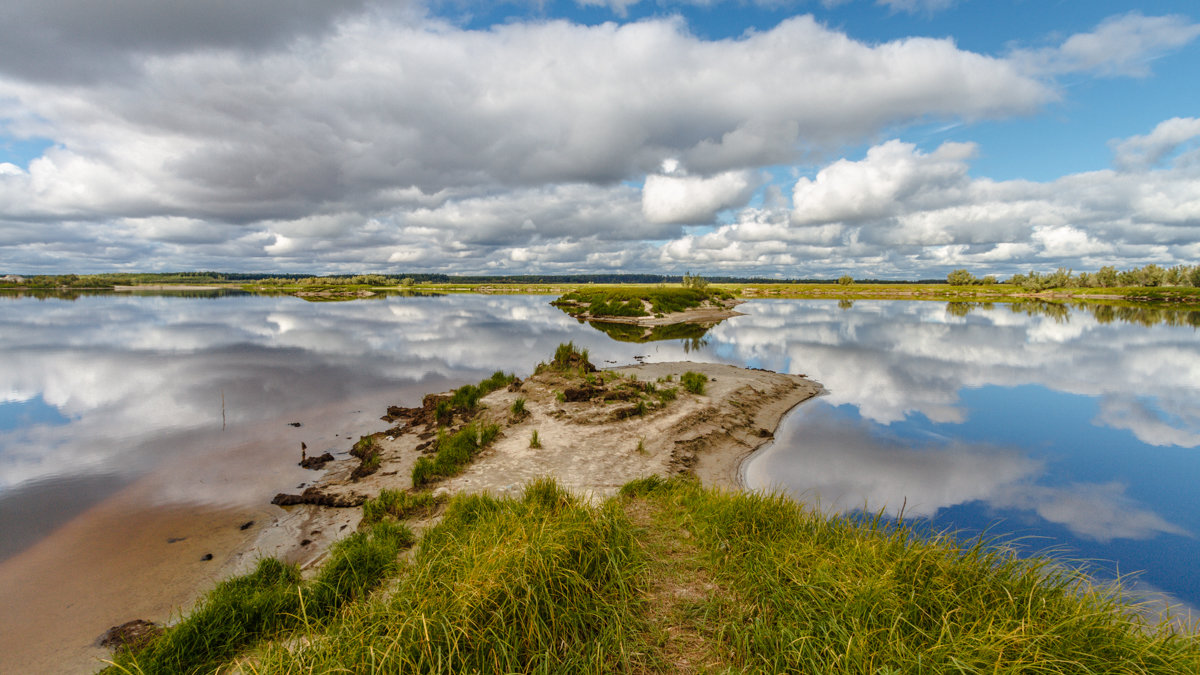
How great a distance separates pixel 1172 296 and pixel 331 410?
185 m

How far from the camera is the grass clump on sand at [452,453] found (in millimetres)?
→ 12531

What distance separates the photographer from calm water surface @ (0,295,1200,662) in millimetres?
12062

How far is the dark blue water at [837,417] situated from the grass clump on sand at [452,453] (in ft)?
14.6

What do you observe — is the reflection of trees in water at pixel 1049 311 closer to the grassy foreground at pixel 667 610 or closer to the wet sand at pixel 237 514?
the wet sand at pixel 237 514

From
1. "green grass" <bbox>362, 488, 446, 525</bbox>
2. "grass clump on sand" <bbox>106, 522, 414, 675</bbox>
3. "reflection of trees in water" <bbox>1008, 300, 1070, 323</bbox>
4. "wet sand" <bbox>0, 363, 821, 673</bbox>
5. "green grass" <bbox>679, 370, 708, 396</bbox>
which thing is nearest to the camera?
"grass clump on sand" <bbox>106, 522, 414, 675</bbox>

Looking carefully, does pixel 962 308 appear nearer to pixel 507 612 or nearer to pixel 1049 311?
pixel 1049 311

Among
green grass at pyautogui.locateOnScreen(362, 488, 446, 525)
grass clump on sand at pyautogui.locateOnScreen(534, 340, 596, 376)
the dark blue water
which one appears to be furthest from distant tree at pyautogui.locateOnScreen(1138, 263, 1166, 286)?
green grass at pyautogui.locateOnScreen(362, 488, 446, 525)

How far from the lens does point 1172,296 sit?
373 feet

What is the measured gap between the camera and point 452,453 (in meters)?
13.6

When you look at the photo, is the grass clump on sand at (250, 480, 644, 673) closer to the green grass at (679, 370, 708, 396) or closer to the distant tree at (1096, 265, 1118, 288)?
the green grass at (679, 370, 708, 396)

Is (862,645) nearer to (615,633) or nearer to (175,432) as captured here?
(615,633)

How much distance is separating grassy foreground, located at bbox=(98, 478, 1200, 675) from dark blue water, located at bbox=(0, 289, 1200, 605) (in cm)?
198

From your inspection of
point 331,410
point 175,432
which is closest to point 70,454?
point 175,432

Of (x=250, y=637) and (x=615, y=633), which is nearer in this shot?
(x=615, y=633)
